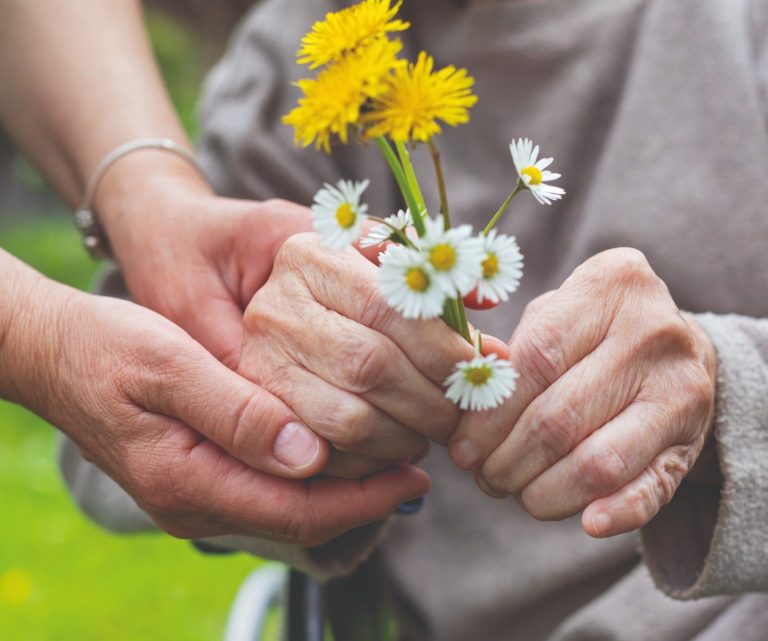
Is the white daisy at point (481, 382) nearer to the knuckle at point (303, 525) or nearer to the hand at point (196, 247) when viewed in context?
the knuckle at point (303, 525)

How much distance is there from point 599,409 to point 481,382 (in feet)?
0.36

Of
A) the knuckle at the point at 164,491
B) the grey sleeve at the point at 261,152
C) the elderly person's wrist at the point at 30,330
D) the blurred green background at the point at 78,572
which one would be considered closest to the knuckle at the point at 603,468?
the knuckle at the point at 164,491

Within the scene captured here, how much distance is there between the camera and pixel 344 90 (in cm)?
56

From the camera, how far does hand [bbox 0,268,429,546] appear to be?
709 mm

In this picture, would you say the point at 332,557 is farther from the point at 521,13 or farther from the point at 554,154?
the point at 521,13

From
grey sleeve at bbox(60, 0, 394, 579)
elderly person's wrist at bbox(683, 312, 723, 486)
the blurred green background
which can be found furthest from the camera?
the blurred green background

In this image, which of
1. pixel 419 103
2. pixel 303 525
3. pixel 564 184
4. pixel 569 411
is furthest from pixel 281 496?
pixel 564 184

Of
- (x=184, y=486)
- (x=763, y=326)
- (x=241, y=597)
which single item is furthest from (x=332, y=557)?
(x=763, y=326)

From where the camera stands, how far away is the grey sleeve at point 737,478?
777mm

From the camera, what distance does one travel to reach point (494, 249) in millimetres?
580

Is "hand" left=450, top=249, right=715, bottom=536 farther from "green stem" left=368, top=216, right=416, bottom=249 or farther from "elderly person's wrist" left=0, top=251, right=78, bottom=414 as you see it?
"elderly person's wrist" left=0, top=251, right=78, bottom=414

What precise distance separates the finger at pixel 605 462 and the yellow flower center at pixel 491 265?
0.56 ft

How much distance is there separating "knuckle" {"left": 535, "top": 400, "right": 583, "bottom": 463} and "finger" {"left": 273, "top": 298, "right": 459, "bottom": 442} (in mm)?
69

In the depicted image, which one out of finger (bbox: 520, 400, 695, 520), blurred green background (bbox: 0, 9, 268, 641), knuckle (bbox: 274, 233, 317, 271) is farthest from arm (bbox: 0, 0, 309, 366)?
blurred green background (bbox: 0, 9, 268, 641)
